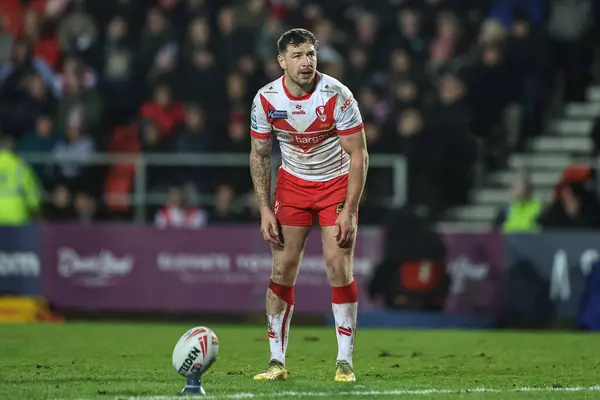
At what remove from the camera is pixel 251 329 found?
15375 millimetres

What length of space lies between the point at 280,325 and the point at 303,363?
1.74m

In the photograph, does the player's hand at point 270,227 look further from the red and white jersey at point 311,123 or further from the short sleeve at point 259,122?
the short sleeve at point 259,122

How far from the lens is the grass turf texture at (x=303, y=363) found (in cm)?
866

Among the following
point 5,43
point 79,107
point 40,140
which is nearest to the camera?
point 40,140

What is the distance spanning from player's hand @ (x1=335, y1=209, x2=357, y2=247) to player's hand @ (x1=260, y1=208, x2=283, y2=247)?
1.48 ft

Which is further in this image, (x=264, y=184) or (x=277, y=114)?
(x=264, y=184)

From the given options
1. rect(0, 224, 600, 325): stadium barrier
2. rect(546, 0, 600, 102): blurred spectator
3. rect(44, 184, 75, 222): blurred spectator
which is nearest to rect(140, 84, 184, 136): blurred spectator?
rect(44, 184, 75, 222): blurred spectator

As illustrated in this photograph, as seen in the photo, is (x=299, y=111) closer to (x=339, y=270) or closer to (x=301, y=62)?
(x=301, y=62)

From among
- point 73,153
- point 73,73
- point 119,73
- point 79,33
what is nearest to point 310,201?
point 73,153

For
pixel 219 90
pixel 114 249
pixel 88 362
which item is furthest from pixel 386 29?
pixel 88 362

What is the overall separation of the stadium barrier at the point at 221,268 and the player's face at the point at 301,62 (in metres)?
7.68

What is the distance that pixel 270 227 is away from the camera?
9.29 metres

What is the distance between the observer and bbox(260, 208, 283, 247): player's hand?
9.27m

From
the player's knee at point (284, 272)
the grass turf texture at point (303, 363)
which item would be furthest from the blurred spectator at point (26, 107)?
the player's knee at point (284, 272)
